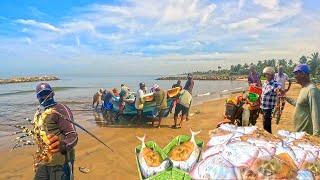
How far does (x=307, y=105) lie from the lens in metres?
5.26

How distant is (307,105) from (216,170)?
108 inches

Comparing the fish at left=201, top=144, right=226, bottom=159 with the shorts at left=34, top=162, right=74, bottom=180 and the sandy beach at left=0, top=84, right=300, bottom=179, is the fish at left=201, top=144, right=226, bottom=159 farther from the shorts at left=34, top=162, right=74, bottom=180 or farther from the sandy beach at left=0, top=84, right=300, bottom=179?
the sandy beach at left=0, top=84, right=300, bottom=179

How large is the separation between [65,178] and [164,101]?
35.3 ft

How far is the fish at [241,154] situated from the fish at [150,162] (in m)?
0.67

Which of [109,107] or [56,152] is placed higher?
[56,152]

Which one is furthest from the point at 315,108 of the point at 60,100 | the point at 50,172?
the point at 60,100

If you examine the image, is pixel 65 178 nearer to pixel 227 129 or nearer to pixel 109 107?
pixel 227 129

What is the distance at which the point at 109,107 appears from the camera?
56.4 ft

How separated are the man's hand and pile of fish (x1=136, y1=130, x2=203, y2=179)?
3.81 feet

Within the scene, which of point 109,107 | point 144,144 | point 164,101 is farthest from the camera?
point 109,107

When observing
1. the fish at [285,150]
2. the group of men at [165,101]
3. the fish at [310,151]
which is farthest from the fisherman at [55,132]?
the group of men at [165,101]

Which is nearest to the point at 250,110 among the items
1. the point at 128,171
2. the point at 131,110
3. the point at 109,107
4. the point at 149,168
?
the point at 128,171

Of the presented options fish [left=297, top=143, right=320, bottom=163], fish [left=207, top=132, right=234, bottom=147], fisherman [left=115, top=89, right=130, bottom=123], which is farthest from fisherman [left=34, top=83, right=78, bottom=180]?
fisherman [left=115, top=89, right=130, bottom=123]

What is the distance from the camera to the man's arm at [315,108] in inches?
188
